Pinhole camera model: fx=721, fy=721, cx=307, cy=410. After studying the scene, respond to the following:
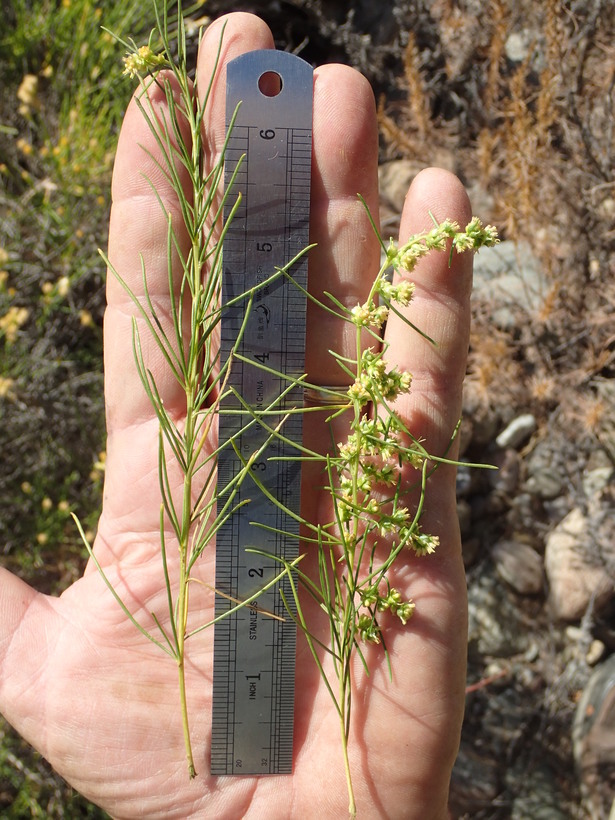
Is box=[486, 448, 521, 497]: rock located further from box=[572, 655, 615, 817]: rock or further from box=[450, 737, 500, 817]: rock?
box=[450, 737, 500, 817]: rock

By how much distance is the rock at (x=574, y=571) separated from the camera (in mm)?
2975

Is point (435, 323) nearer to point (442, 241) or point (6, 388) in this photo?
point (442, 241)

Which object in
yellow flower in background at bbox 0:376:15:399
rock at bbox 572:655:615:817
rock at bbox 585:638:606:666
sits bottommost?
rock at bbox 572:655:615:817

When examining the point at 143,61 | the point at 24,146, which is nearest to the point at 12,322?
the point at 24,146

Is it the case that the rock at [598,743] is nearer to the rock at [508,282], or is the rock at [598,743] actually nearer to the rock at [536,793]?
the rock at [536,793]

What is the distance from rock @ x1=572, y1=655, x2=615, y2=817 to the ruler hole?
253cm

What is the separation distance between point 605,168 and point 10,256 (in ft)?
7.81

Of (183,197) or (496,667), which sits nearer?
(183,197)

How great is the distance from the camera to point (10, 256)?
294 centimetres

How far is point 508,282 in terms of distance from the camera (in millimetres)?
3057

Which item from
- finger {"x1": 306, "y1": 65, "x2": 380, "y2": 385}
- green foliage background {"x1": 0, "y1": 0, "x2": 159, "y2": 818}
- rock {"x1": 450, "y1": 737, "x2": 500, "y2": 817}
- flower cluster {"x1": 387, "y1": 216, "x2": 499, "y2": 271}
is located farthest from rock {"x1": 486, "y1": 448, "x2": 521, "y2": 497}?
green foliage background {"x1": 0, "y1": 0, "x2": 159, "y2": 818}

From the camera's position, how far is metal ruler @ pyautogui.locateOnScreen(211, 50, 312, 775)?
2.02 meters

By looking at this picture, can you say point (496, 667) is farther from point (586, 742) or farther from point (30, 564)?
point (30, 564)

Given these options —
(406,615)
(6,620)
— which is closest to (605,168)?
(406,615)
